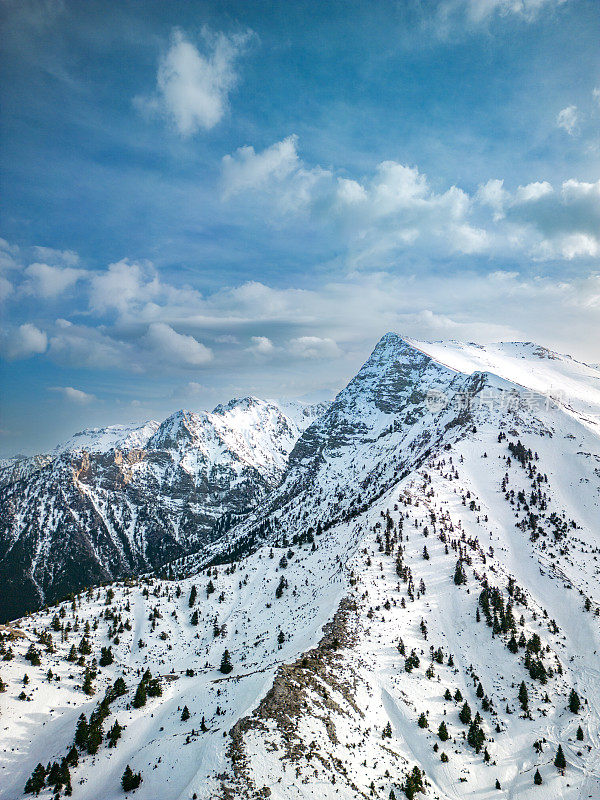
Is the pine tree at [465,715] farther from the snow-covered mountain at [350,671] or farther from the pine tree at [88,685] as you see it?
the pine tree at [88,685]

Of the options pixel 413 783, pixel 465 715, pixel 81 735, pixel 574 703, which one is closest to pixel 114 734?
pixel 81 735

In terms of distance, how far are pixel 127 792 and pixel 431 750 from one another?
166 feet

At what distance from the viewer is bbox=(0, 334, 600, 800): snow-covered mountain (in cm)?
5712

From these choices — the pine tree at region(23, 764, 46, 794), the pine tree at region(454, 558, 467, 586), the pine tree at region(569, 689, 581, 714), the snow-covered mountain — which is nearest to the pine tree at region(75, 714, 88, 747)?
the snow-covered mountain

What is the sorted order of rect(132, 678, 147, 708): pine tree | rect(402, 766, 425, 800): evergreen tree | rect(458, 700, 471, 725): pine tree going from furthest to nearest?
rect(132, 678, 147, 708): pine tree < rect(458, 700, 471, 725): pine tree < rect(402, 766, 425, 800): evergreen tree

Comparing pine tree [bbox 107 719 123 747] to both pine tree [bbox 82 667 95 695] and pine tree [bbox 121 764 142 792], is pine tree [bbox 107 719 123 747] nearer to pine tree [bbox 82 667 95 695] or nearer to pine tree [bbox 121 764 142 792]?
pine tree [bbox 121 764 142 792]

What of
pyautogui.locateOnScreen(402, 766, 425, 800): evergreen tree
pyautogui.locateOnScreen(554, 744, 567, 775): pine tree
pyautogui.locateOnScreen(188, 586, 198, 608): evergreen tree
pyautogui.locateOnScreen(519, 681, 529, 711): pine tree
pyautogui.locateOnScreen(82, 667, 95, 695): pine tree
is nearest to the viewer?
pyautogui.locateOnScreen(402, 766, 425, 800): evergreen tree

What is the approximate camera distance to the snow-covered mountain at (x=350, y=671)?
57.1 metres

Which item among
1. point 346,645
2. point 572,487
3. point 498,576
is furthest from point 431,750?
point 572,487

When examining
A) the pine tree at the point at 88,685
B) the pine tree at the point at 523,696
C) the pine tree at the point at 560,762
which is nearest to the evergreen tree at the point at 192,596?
the pine tree at the point at 88,685

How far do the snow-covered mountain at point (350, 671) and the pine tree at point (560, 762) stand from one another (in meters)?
0.36

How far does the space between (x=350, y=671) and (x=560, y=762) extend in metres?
39.4

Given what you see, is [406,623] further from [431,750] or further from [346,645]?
[431,750]

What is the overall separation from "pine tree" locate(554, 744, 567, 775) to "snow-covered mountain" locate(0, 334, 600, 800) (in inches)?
14.2
